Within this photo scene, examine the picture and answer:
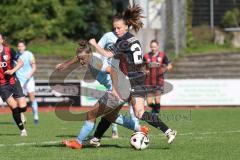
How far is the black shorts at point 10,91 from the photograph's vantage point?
537 inches

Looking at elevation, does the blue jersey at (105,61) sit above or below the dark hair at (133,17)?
below

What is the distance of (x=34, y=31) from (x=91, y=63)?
87.4ft

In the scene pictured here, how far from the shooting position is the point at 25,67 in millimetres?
18859

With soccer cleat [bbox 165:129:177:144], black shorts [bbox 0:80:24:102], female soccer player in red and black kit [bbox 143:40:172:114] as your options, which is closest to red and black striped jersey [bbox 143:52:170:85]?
female soccer player in red and black kit [bbox 143:40:172:114]

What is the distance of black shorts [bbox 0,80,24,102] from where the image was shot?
13.6m

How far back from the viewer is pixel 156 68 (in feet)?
63.3

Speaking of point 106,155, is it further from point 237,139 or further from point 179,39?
point 179,39

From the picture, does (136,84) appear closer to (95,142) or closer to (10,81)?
(95,142)

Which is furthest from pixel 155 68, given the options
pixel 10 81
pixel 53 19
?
pixel 53 19

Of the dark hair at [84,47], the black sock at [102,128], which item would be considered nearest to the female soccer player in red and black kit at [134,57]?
the dark hair at [84,47]

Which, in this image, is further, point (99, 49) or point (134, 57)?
point (134, 57)

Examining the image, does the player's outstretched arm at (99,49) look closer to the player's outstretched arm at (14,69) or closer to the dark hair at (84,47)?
the dark hair at (84,47)

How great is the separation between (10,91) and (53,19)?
2563 cm

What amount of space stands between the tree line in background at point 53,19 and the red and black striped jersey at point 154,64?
19256mm
